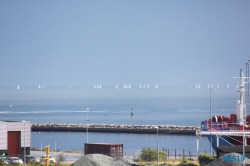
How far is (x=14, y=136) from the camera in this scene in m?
58.4

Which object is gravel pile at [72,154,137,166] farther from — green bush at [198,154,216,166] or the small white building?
the small white building

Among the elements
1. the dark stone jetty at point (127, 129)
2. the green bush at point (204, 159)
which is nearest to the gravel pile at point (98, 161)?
the green bush at point (204, 159)

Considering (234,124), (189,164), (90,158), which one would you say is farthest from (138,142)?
(90,158)

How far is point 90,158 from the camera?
43.4 meters

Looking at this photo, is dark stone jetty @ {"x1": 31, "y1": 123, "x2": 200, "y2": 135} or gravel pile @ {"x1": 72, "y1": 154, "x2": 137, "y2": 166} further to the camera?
dark stone jetty @ {"x1": 31, "y1": 123, "x2": 200, "y2": 135}

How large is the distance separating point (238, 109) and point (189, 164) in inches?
670

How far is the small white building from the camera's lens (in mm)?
57688

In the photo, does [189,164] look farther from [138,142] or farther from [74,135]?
[74,135]

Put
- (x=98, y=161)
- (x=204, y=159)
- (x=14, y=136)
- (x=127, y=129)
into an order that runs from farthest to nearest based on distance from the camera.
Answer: (x=127, y=129)
(x=14, y=136)
(x=204, y=159)
(x=98, y=161)

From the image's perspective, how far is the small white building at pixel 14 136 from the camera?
189ft

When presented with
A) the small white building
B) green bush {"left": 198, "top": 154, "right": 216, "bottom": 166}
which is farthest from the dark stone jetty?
green bush {"left": 198, "top": 154, "right": 216, "bottom": 166}

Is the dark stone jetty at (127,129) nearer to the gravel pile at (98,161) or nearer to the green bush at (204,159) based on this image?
the green bush at (204,159)

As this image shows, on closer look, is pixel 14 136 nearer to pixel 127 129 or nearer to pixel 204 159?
pixel 204 159

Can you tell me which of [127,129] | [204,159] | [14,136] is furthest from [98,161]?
[127,129]
